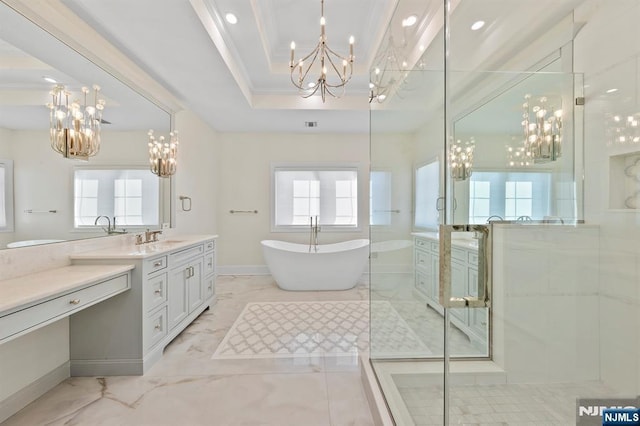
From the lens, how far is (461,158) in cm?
132

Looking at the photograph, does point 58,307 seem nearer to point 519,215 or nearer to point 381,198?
point 381,198

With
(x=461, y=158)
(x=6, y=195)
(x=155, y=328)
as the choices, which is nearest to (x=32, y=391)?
(x=155, y=328)

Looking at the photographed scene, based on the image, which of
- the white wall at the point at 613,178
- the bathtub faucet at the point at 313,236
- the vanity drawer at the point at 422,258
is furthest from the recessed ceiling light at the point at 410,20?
the bathtub faucet at the point at 313,236

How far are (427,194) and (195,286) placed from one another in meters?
2.47

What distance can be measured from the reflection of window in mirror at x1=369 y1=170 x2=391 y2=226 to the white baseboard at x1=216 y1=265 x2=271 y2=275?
2.96 metres

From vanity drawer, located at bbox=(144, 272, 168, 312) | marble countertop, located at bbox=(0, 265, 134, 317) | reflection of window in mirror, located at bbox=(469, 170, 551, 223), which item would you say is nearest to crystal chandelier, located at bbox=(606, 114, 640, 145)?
reflection of window in mirror, located at bbox=(469, 170, 551, 223)

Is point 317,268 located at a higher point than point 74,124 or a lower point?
lower

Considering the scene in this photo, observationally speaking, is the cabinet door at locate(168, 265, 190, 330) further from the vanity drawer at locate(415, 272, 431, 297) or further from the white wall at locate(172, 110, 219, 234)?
the vanity drawer at locate(415, 272, 431, 297)

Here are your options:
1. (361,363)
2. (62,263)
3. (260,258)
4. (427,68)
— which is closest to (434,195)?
(427,68)

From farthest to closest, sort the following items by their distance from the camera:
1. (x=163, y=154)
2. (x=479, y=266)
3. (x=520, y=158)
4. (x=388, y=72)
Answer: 1. (x=163, y=154)
2. (x=388, y=72)
3. (x=520, y=158)
4. (x=479, y=266)

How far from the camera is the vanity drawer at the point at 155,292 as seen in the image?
1.97 m

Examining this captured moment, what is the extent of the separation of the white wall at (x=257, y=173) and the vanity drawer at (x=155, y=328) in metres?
2.57

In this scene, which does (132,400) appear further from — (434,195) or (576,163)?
(576,163)

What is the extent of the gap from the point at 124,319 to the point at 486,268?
7.57 ft
